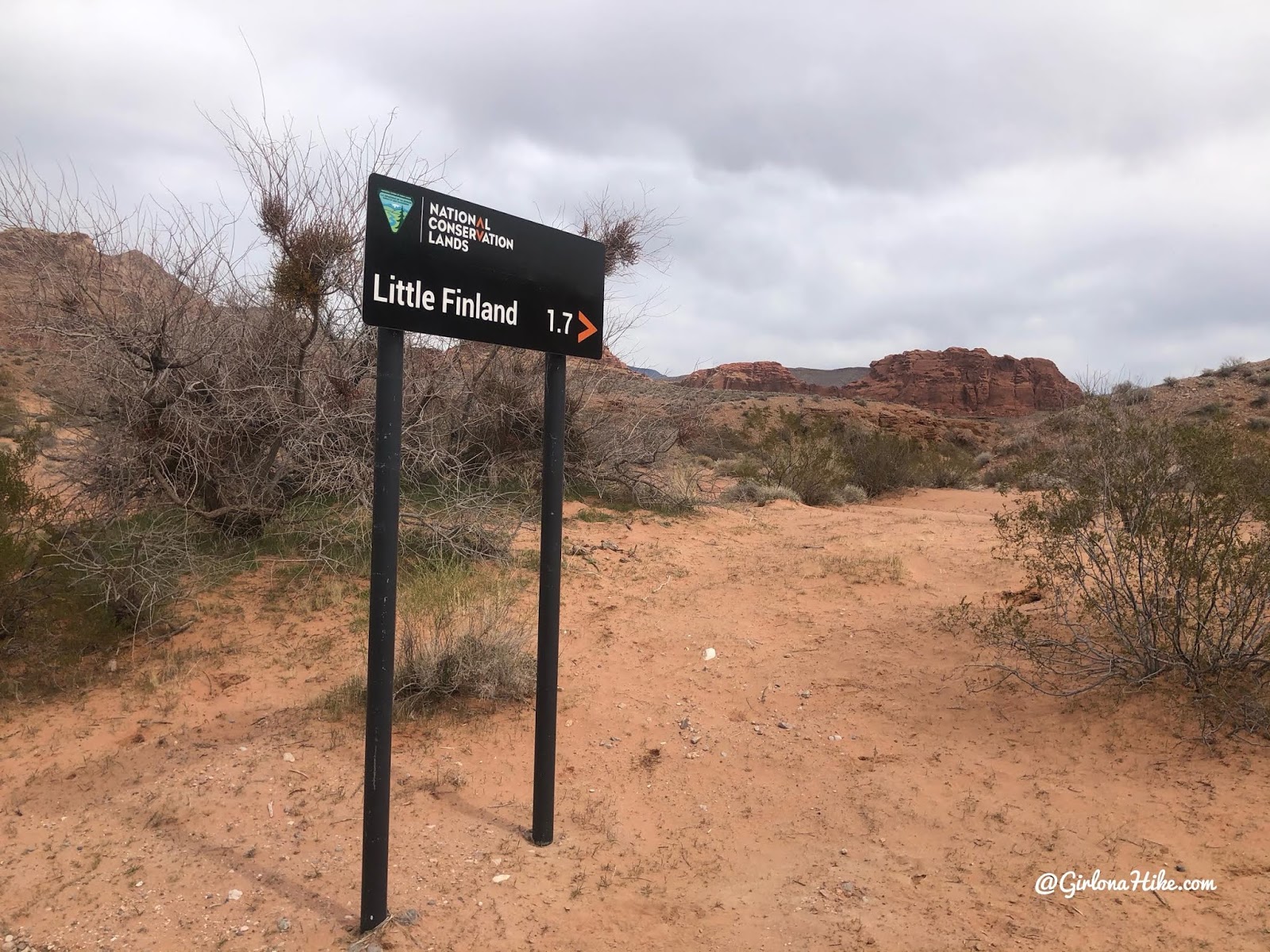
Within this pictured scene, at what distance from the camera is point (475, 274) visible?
10.00ft

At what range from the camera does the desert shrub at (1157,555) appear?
14.5 ft

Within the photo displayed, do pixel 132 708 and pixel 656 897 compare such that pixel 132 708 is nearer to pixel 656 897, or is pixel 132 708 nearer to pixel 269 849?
pixel 269 849

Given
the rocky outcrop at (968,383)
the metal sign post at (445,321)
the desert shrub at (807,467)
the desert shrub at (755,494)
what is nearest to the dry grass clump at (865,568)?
the metal sign post at (445,321)

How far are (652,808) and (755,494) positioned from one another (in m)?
9.85

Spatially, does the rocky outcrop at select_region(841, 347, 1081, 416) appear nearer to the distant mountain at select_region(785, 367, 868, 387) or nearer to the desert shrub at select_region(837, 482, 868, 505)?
the distant mountain at select_region(785, 367, 868, 387)

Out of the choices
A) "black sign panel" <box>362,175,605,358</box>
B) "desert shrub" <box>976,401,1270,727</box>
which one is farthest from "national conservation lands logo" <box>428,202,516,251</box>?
"desert shrub" <box>976,401,1270,727</box>

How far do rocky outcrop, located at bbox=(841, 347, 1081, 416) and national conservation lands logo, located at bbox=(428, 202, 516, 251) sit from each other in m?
64.5

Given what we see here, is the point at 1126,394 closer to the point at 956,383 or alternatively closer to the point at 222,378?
the point at 222,378

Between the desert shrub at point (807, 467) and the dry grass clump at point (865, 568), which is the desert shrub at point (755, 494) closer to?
the desert shrub at point (807, 467)

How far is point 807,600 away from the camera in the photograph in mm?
7098

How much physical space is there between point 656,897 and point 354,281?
5.90m

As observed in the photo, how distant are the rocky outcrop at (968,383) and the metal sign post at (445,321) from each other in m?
64.1

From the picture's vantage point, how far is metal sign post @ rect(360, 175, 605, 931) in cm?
279

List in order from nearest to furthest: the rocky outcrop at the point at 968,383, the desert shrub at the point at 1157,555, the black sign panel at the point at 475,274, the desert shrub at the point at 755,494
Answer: the black sign panel at the point at 475,274, the desert shrub at the point at 1157,555, the desert shrub at the point at 755,494, the rocky outcrop at the point at 968,383
